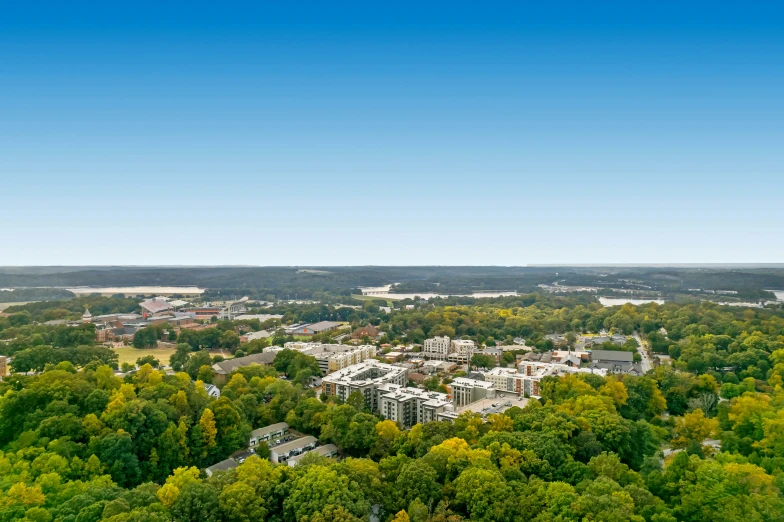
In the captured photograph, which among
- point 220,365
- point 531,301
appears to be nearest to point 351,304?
point 531,301

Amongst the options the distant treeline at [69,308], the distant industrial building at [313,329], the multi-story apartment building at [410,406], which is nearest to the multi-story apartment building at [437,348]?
the distant industrial building at [313,329]

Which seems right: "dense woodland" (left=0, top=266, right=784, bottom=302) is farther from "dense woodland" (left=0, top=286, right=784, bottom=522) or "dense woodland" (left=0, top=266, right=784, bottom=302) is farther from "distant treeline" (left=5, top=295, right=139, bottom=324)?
"dense woodland" (left=0, top=286, right=784, bottom=522)

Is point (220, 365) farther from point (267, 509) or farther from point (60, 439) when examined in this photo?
point (267, 509)

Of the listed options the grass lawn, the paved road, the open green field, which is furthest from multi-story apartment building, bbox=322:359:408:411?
the paved road

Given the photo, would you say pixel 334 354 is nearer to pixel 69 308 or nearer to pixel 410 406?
pixel 410 406

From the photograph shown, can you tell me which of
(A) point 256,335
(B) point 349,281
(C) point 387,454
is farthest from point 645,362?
(B) point 349,281

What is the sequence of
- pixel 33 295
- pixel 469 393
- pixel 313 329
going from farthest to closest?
1. pixel 33 295
2. pixel 313 329
3. pixel 469 393

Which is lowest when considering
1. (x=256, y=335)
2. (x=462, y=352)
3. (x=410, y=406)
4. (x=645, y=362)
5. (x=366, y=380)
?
(x=645, y=362)
